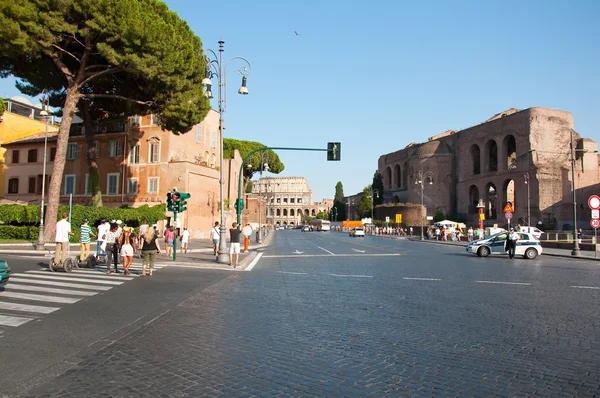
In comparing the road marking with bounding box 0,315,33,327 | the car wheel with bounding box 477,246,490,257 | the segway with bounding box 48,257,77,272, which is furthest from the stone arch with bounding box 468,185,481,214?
the road marking with bounding box 0,315,33,327

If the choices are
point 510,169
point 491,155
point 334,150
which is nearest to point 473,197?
point 491,155

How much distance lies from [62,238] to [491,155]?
249 feet

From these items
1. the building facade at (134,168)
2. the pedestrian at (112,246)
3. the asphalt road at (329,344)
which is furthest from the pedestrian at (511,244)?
the building facade at (134,168)

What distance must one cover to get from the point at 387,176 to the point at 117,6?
90.5 metres

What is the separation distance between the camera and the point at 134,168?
40344 millimetres

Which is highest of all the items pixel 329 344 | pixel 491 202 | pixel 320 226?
pixel 491 202

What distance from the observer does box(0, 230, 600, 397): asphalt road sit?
4.59m

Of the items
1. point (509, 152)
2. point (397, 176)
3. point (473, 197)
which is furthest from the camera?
Answer: point (397, 176)

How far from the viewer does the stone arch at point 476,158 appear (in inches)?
→ 3145

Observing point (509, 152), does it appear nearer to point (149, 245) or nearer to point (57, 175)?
point (57, 175)

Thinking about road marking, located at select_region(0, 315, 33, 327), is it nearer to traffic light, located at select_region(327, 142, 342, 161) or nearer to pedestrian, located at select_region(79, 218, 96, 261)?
pedestrian, located at select_region(79, 218, 96, 261)

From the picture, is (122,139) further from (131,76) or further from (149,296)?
(149,296)

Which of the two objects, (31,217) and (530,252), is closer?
(530,252)

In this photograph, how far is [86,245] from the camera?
1576cm
